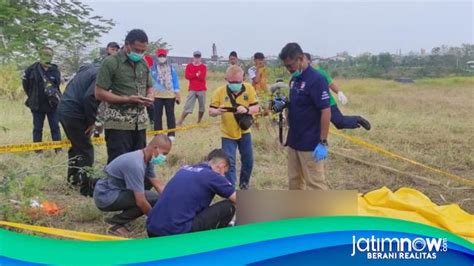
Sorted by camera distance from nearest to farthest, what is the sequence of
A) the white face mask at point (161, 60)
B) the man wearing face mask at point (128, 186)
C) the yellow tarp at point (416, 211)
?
the yellow tarp at point (416, 211)
the man wearing face mask at point (128, 186)
the white face mask at point (161, 60)

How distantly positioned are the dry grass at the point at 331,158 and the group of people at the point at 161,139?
1.00 feet

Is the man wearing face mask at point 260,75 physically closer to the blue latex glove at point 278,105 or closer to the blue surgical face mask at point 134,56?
the blue latex glove at point 278,105

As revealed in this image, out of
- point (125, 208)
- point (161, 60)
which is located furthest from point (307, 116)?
point (161, 60)

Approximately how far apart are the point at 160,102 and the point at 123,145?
311cm

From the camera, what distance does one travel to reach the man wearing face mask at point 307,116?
412 centimetres

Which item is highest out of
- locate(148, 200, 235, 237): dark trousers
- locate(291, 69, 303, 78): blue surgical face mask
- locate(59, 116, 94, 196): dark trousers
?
locate(291, 69, 303, 78): blue surgical face mask

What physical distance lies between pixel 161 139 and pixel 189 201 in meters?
0.65

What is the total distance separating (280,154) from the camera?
22.6 ft

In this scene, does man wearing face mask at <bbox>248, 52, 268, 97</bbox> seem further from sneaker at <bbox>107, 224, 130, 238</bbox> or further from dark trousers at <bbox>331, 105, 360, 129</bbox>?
sneaker at <bbox>107, 224, 130, 238</bbox>

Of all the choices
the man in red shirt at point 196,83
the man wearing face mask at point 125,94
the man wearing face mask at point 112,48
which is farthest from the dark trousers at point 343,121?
the man in red shirt at point 196,83

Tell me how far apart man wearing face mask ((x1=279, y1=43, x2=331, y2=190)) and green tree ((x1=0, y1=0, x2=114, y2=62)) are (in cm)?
150

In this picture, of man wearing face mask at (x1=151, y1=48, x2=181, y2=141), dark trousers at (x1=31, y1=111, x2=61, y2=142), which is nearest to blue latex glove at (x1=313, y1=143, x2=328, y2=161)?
man wearing face mask at (x1=151, y1=48, x2=181, y2=141)

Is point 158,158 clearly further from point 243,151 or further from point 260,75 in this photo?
point 260,75

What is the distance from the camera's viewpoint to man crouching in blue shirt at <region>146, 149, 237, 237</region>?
3.50m
